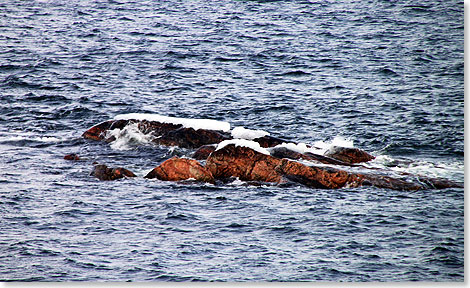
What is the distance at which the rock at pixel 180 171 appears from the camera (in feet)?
44.7

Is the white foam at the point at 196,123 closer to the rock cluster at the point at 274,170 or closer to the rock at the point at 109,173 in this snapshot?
the rock cluster at the point at 274,170

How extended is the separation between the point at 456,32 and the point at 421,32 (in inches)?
111

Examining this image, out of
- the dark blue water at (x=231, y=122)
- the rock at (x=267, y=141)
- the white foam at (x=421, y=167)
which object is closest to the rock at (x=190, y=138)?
the dark blue water at (x=231, y=122)

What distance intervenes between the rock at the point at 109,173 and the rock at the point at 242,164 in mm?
1948

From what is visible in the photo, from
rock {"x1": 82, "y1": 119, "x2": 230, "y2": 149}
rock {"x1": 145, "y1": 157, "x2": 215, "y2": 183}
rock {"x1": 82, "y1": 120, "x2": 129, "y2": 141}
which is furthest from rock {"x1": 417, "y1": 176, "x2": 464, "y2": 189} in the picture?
rock {"x1": 82, "y1": 120, "x2": 129, "y2": 141}

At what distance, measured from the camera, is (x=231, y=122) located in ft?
60.9

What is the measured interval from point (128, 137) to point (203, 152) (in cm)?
268

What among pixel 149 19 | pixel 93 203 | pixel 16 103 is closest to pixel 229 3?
pixel 149 19

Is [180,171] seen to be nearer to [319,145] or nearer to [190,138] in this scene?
[190,138]

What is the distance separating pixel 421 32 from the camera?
15781mm

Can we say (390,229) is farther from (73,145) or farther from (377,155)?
(73,145)

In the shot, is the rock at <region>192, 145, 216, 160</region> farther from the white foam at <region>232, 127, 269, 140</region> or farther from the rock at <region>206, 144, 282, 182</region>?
the rock at <region>206, 144, 282, 182</region>

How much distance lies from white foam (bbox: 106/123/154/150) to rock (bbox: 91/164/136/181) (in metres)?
2.32

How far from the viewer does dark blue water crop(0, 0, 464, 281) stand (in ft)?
31.9
